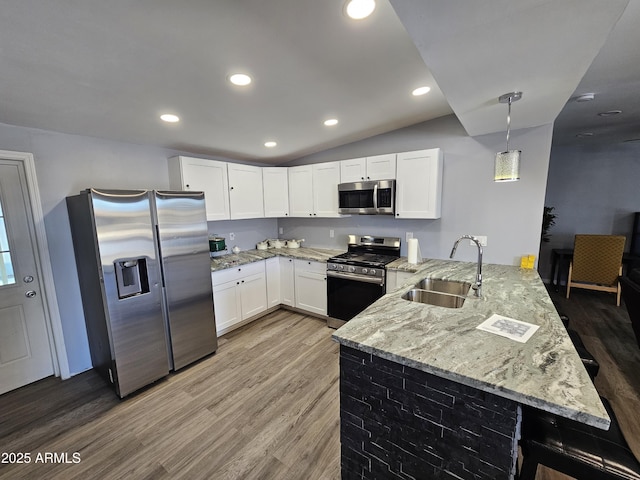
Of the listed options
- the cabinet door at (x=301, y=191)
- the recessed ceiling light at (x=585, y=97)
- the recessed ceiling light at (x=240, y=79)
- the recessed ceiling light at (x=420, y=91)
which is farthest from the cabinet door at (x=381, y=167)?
the recessed ceiling light at (x=240, y=79)

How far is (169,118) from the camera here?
2297 millimetres

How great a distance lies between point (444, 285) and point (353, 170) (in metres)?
1.77

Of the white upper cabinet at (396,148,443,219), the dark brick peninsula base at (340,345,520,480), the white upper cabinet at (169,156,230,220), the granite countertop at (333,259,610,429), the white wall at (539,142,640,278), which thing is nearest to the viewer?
the granite countertop at (333,259,610,429)

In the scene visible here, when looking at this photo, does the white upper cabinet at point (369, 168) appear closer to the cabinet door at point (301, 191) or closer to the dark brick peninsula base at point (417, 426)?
the cabinet door at point (301, 191)

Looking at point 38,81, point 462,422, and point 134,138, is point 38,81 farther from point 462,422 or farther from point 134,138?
point 462,422

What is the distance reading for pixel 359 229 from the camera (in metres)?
3.71

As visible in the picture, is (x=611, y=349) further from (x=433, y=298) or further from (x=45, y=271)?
(x=45, y=271)

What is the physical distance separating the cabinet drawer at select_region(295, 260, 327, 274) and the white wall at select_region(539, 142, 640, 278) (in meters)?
4.43

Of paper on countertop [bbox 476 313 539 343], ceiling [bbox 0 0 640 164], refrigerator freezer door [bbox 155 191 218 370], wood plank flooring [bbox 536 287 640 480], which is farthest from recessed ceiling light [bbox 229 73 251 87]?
wood plank flooring [bbox 536 287 640 480]

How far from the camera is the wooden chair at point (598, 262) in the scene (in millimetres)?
3730

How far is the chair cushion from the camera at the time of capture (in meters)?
0.96

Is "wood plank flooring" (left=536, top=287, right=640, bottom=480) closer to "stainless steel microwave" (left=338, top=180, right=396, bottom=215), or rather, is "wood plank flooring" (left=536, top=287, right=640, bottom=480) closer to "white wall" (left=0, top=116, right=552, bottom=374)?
"white wall" (left=0, top=116, right=552, bottom=374)

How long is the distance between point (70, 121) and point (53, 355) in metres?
2.19

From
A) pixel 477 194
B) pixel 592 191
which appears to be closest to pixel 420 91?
pixel 477 194
